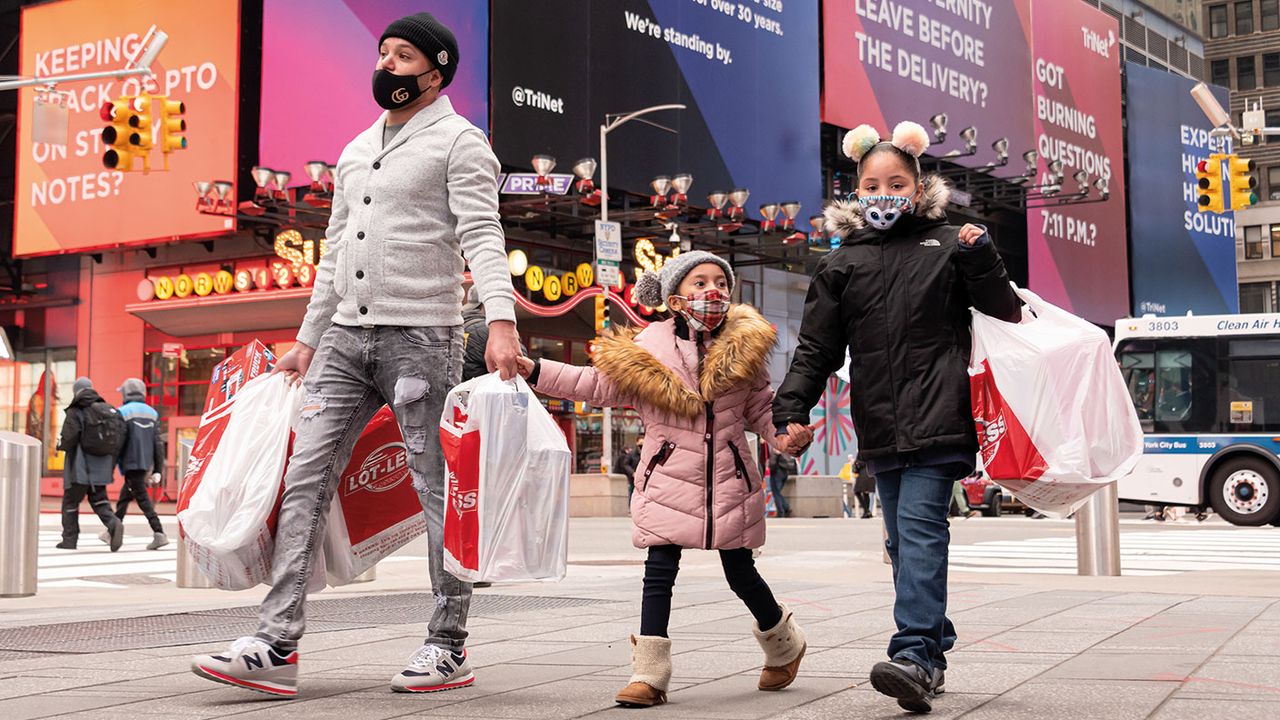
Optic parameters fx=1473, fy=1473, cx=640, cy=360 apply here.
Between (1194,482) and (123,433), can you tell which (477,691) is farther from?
(1194,482)

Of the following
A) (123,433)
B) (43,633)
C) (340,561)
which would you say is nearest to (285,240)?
(123,433)

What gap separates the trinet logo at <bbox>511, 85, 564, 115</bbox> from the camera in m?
31.6

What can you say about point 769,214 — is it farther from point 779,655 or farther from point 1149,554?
point 779,655

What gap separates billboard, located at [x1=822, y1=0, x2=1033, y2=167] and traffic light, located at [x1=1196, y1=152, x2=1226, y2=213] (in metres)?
15.3

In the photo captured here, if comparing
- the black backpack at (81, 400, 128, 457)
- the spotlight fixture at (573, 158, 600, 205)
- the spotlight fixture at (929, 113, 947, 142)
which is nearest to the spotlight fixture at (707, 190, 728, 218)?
the spotlight fixture at (573, 158, 600, 205)

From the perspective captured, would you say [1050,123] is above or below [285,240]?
above

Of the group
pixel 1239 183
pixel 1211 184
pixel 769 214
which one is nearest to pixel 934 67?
pixel 769 214

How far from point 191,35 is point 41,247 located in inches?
259

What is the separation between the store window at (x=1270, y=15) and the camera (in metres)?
82.6

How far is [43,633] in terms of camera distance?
6879mm

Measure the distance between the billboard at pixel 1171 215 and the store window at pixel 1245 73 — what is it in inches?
945

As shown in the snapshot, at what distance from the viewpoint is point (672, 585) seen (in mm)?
4793

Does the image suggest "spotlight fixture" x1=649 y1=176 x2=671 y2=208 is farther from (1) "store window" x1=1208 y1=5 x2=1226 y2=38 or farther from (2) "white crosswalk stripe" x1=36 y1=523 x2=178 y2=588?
(1) "store window" x1=1208 y1=5 x2=1226 y2=38

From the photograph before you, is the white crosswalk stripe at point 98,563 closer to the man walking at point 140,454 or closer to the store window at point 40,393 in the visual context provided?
the man walking at point 140,454
